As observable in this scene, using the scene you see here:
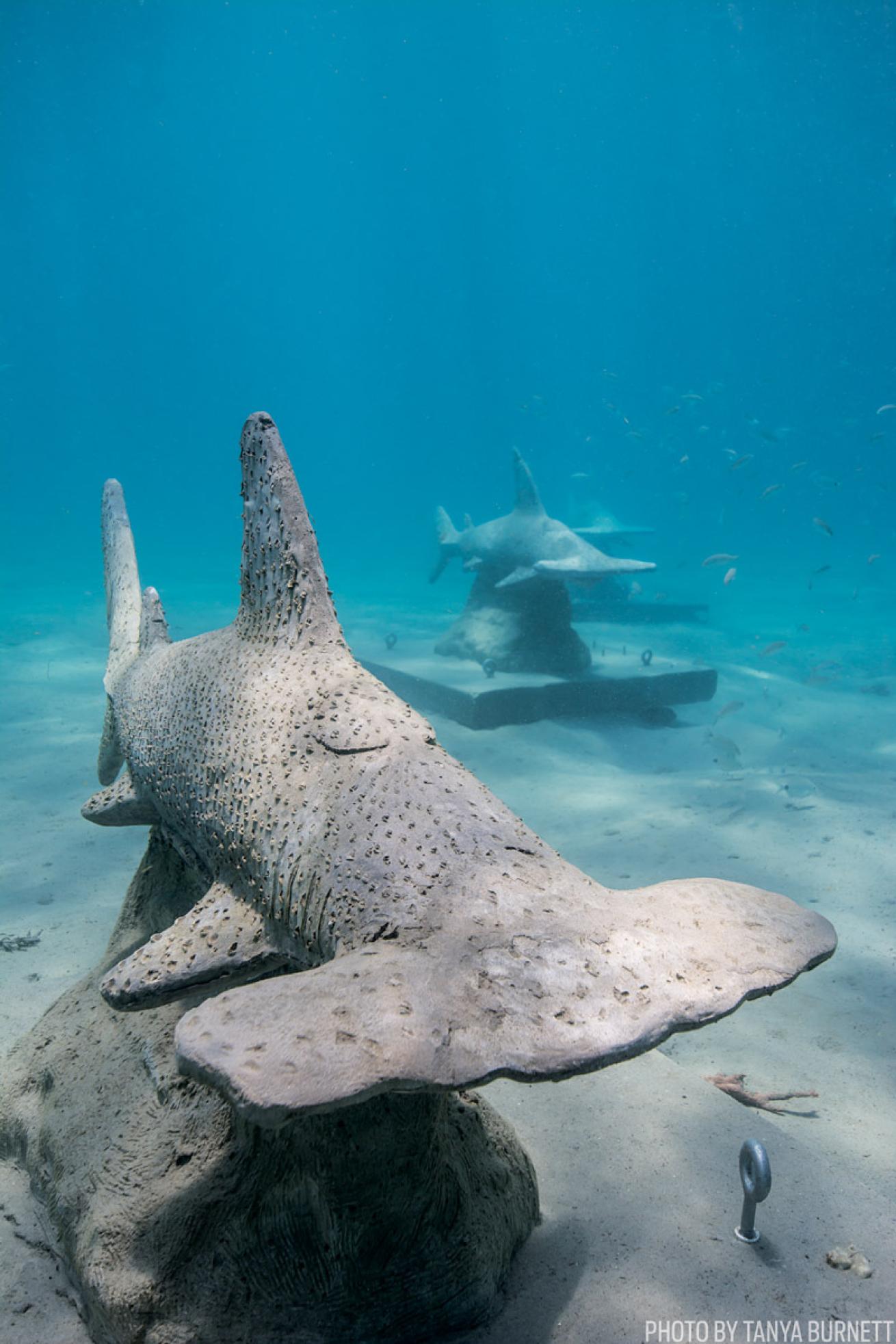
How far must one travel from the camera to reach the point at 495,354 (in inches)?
5310

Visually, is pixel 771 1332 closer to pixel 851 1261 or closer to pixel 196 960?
pixel 851 1261

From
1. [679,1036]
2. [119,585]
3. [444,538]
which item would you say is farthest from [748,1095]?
[444,538]

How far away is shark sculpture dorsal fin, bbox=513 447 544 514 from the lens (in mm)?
12539

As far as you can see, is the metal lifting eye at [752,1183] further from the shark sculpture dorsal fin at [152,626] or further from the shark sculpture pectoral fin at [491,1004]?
the shark sculpture dorsal fin at [152,626]

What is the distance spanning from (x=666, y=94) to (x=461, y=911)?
98.8m

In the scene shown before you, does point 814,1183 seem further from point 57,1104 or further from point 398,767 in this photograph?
point 57,1104

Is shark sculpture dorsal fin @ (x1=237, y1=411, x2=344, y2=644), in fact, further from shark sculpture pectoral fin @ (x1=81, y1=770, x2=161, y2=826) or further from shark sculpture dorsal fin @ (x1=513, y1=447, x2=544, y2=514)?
shark sculpture dorsal fin @ (x1=513, y1=447, x2=544, y2=514)

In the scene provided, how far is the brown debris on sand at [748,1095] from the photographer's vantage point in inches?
128

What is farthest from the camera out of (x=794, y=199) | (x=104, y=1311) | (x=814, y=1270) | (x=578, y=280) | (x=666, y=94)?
(x=578, y=280)

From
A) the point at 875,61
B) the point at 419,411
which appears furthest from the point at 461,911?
the point at 419,411

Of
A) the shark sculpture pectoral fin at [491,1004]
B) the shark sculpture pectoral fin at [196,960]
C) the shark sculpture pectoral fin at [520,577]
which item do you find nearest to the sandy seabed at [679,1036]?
the shark sculpture pectoral fin at [196,960]

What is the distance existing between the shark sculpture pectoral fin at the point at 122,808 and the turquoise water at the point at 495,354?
1.66 metres

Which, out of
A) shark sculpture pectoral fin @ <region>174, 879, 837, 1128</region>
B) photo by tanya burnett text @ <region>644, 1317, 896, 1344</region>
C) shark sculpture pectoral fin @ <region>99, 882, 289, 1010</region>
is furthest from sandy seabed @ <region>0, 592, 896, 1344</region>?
shark sculpture pectoral fin @ <region>174, 879, 837, 1128</region>

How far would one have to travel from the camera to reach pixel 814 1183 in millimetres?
2520
